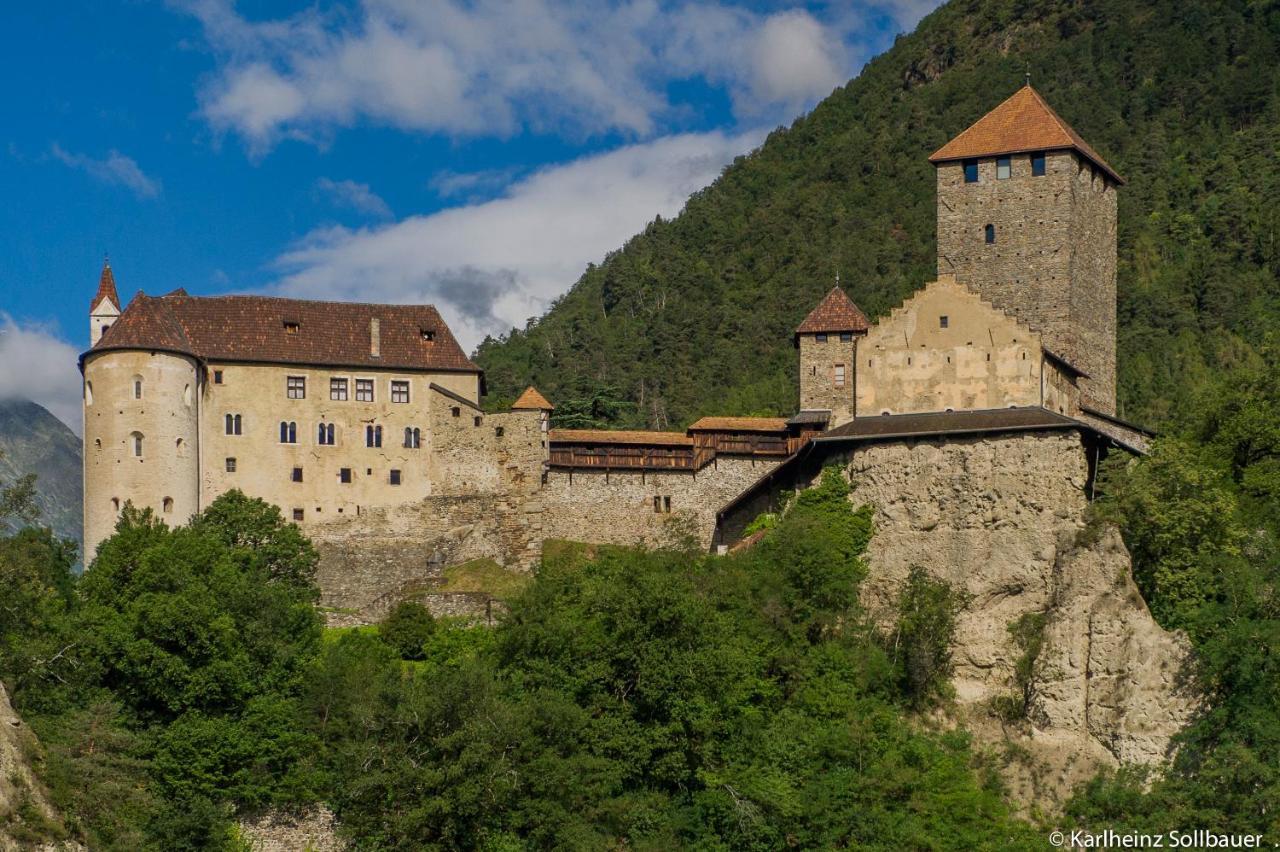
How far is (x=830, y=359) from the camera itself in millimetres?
62562

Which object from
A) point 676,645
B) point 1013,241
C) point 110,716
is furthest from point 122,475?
point 1013,241

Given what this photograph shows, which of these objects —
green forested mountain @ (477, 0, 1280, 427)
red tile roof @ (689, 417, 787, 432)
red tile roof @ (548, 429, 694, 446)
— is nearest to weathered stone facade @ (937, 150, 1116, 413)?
red tile roof @ (689, 417, 787, 432)

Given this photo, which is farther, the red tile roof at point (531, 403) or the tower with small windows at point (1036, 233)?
the red tile roof at point (531, 403)

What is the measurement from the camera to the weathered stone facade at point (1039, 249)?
63781mm

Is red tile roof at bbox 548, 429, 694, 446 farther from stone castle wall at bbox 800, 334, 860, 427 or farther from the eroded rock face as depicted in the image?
the eroded rock face

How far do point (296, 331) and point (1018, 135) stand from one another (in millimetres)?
26220

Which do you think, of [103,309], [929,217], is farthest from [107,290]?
[929,217]

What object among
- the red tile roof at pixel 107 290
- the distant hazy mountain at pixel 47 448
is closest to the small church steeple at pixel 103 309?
the red tile roof at pixel 107 290

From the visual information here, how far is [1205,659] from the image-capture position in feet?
164

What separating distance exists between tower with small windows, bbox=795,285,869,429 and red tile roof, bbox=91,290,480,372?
11.8 metres

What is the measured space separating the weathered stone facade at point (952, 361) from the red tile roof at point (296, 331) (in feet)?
47.4

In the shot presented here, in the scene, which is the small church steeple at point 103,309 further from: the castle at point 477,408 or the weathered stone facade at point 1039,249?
the weathered stone facade at point 1039,249

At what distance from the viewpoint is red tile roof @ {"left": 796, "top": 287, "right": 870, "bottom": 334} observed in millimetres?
62688

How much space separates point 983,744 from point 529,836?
13.3 metres
